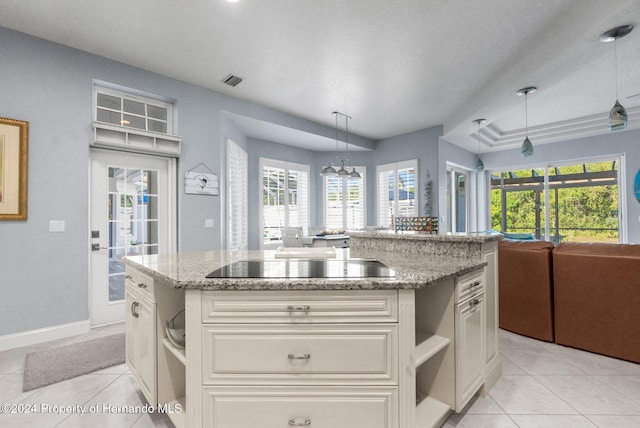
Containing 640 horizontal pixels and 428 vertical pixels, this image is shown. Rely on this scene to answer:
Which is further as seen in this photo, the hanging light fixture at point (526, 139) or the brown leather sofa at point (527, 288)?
the hanging light fixture at point (526, 139)

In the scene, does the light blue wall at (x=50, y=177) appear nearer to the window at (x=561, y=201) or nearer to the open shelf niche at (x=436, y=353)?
the open shelf niche at (x=436, y=353)

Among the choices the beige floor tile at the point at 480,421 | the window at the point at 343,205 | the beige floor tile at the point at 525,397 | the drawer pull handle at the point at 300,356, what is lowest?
the beige floor tile at the point at 525,397

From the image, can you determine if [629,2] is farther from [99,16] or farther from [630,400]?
[99,16]

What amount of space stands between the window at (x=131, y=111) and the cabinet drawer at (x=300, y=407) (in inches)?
133

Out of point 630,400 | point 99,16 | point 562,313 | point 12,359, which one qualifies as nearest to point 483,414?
point 630,400

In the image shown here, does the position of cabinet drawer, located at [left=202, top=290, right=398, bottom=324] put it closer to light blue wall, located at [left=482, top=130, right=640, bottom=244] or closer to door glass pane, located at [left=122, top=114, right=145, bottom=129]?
door glass pane, located at [left=122, top=114, right=145, bottom=129]

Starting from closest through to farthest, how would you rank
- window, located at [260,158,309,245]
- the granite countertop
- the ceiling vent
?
the granite countertop
the ceiling vent
window, located at [260,158,309,245]

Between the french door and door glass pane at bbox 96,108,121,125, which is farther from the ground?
door glass pane at bbox 96,108,121,125

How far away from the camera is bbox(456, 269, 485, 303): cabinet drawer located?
161cm

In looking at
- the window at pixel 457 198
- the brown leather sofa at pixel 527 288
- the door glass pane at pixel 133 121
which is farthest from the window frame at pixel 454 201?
the door glass pane at pixel 133 121

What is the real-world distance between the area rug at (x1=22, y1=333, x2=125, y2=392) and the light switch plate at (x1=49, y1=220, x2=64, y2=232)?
1108mm

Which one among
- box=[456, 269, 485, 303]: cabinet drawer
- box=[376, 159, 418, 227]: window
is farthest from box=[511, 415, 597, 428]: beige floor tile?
box=[376, 159, 418, 227]: window

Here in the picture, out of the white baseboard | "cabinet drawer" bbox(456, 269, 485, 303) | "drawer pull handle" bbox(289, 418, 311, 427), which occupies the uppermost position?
"cabinet drawer" bbox(456, 269, 485, 303)

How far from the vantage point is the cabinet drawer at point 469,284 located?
5.29ft
